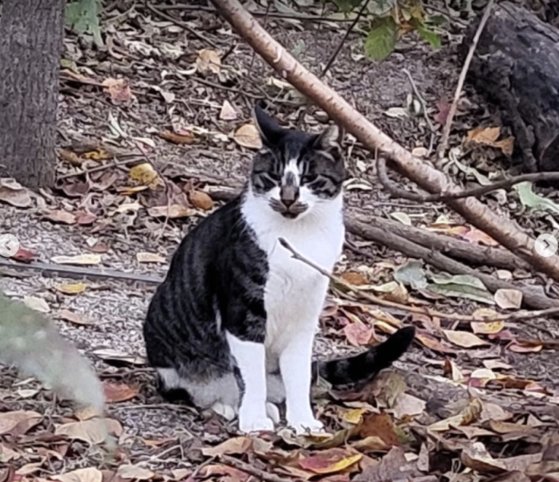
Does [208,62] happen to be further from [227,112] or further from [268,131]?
[268,131]

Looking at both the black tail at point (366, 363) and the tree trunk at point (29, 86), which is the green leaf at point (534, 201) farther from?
the black tail at point (366, 363)

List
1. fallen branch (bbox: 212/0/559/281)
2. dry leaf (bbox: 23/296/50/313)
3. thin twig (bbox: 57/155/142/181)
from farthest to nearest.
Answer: thin twig (bbox: 57/155/142/181) → dry leaf (bbox: 23/296/50/313) → fallen branch (bbox: 212/0/559/281)

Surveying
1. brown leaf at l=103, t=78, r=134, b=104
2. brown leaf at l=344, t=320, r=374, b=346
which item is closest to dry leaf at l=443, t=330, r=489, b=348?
brown leaf at l=344, t=320, r=374, b=346

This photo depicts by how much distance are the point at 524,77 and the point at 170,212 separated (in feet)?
7.83

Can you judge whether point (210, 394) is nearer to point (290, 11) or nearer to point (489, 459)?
point (489, 459)

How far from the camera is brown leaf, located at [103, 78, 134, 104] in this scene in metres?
6.25

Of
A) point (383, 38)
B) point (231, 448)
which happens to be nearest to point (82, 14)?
point (231, 448)

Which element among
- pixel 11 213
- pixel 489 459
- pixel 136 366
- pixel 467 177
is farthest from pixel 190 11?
pixel 489 459

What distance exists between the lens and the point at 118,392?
3.26 m

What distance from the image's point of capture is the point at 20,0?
15.7ft

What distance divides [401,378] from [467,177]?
112 inches

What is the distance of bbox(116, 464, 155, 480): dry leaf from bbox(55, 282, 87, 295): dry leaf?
4.52 feet

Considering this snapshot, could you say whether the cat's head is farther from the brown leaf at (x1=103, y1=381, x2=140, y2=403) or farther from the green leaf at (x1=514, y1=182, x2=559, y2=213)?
the green leaf at (x1=514, y1=182, x2=559, y2=213)

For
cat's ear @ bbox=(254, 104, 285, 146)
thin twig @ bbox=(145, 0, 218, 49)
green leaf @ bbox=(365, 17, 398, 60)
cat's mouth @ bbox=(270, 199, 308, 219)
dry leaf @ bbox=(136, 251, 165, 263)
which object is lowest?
dry leaf @ bbox=(136, 251, 165, 263)
